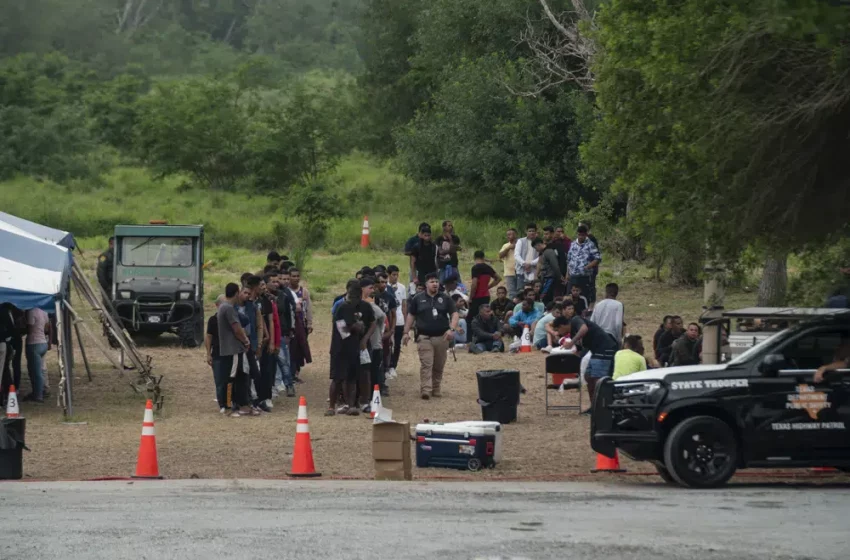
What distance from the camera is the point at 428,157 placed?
43781 mm

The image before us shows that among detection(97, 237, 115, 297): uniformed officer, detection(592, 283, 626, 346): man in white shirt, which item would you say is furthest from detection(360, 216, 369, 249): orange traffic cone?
detection(592, 283, 626, 346): man in white shirt

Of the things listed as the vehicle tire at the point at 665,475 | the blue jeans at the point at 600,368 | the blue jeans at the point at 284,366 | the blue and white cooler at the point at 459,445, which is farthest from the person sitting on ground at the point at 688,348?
the blue jeans at the point at 284,366

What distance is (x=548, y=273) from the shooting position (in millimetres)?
27969

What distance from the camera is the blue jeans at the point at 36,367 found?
67.7 ft

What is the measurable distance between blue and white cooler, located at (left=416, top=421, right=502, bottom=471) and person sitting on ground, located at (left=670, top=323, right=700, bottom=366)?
461 cm

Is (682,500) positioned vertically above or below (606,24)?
below

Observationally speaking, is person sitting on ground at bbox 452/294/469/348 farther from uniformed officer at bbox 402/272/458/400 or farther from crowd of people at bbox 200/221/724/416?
uniformed officer at bbox 402/272/458/400

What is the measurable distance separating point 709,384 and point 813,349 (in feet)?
3.72

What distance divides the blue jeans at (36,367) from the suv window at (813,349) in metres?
11.1

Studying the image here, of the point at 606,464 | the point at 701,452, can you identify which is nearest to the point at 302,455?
the point at 606,464

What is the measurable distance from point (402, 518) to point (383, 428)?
2.93 metres

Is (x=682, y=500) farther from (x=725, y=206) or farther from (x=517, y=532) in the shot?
(x=725, y=206)

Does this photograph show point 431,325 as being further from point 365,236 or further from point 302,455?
point 365,236

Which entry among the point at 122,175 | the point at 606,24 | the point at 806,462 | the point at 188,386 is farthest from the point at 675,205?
the point at 122,175
